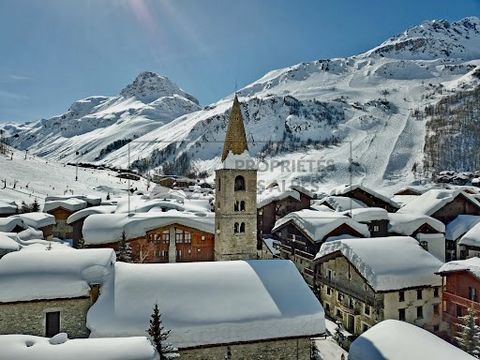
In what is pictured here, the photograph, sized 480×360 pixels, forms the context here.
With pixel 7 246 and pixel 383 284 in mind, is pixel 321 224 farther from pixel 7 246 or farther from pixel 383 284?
pixel 7 246

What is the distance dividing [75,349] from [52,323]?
4.90m

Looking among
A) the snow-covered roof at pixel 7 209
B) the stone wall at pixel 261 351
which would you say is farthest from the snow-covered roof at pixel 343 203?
the snow-covered roof at pixel 7 209

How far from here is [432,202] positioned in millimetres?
41250

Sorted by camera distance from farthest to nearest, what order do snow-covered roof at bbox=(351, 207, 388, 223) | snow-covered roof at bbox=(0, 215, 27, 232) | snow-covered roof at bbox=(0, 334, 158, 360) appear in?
1. snow-covered roof at bbox=(351, 207, 388, 223)
2. snow-covered roof at bbox=(0, 215, 27, 232)
3. snow-covered roof at bbox=(0, 334, 158, 360)

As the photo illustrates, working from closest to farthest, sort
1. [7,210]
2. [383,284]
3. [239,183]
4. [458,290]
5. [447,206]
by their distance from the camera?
[458,290], [383,284], [239,183], [447,206], [7,210]

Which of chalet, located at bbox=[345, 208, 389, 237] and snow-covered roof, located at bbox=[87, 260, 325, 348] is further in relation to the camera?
chalet, located at bbox=[345, 208, 389, 237]

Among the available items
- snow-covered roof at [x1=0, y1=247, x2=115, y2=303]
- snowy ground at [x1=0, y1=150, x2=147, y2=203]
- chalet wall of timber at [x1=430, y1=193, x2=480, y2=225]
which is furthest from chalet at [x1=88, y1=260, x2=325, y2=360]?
snowy ground at [x1=0, y1=150, x2=147, y2=203]

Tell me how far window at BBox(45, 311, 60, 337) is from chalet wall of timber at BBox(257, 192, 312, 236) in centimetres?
3326

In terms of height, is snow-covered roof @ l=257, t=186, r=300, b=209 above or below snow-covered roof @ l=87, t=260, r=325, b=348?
above

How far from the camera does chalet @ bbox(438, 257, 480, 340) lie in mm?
22061

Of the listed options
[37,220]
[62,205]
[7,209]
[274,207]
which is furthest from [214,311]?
[7,209]

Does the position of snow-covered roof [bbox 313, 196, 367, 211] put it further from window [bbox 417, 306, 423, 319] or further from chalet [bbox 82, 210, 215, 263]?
window [bbox 417, 306, 423, 319]

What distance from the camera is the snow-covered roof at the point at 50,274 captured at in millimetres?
15742

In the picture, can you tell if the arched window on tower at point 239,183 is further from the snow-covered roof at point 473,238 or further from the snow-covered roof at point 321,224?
the snow-covered roof at point 473,238
